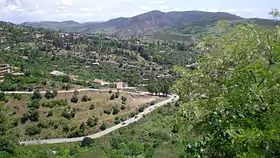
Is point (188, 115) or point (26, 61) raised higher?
point (188, 115)

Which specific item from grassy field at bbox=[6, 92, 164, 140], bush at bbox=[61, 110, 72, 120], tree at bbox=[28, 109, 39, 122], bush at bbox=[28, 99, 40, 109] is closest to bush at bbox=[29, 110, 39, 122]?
tree at bbox=[28, 109, 39, 122]

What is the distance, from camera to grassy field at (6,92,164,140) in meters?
46.5

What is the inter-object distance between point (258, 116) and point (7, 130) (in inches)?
1660

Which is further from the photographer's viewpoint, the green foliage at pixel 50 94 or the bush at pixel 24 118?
the green foliage at pixel 50 94

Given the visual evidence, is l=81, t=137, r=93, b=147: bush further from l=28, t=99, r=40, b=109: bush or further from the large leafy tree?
the large leafy tree

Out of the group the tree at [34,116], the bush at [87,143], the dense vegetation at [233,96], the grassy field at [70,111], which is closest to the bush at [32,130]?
Result: the grassy field at [70,111]

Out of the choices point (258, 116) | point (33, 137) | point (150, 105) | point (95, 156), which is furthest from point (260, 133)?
point (150, 105)

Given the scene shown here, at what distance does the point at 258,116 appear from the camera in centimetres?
770

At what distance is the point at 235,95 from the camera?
794 cm

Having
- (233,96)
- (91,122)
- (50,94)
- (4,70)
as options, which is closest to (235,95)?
(233,96)

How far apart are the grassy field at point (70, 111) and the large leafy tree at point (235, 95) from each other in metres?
39.0

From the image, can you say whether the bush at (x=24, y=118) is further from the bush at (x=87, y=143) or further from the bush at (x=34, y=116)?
the bush at (x=87, y=143)

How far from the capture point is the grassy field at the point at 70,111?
46.5 m

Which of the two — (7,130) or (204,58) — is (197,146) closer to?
(204,58)
